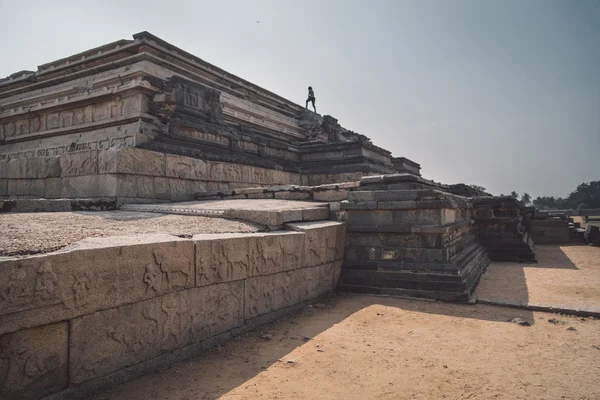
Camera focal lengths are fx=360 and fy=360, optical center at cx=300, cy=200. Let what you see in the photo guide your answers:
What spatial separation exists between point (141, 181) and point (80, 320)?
4691 millimetres

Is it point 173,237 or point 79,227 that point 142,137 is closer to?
point 79,227

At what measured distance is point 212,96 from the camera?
9000 mm

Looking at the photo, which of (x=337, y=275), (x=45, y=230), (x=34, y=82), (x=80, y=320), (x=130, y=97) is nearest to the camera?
(x=80, y=320)

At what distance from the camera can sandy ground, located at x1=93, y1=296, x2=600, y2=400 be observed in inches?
90.4

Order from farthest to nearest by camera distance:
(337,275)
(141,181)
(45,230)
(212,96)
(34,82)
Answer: (34,82) → (212,96) → (141,181) → (337,275) → (45,230)

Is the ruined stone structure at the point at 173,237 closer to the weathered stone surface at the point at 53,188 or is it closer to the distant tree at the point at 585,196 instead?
the weathered stone surface at the point at 53,188

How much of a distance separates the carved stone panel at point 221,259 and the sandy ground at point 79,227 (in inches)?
16.8

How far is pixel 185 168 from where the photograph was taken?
289 inches

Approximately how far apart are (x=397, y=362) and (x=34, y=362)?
2352 mm

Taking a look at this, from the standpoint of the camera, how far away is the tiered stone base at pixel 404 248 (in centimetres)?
451

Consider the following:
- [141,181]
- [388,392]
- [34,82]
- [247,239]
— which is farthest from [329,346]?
[34,82]

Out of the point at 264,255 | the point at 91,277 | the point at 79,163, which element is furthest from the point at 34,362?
the point at 79,163

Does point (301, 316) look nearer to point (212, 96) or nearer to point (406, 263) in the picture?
point (406, 263)

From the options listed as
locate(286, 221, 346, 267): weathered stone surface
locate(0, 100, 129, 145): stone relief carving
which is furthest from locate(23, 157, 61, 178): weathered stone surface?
locate(286, 221, 346, 267): weathered stone surface
